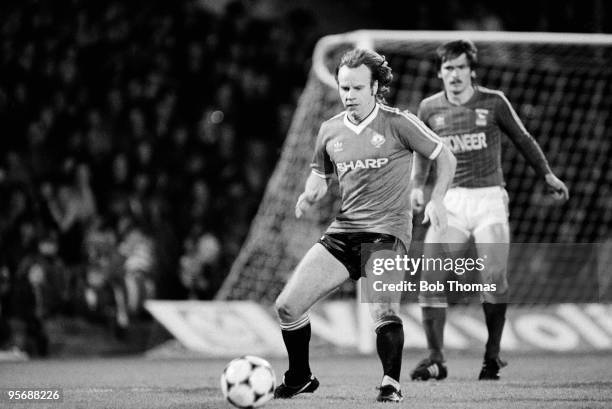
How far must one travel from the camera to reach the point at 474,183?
23.1 ft

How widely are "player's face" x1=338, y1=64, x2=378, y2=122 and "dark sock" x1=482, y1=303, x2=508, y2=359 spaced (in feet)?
6.79

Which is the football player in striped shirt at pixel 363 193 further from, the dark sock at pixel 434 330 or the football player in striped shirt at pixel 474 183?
the dark sock at pixel 434 330

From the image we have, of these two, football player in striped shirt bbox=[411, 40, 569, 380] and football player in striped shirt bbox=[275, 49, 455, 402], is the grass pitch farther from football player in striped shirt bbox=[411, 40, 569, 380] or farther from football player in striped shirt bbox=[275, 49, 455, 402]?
football player in striped shirt bbox=[275, 49, 455, 402]

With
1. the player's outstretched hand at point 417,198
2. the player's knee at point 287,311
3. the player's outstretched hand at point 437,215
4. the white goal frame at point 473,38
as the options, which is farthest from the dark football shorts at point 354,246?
the white goal frame at point 473,38

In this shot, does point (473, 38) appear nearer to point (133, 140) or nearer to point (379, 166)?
point (379, 166)

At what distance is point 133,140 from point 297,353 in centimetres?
786

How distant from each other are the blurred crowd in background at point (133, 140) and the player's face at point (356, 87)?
5.69 meters

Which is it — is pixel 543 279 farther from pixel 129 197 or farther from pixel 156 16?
pixel 156 16

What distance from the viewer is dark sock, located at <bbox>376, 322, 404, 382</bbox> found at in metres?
5.43

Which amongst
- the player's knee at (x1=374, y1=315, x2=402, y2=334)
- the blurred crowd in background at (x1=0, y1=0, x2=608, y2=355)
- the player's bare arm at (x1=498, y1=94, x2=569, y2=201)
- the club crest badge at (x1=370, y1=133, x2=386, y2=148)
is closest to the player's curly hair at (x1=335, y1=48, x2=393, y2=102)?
the club crest badge at (x1=370, y1=133, x2=386, y2=148)

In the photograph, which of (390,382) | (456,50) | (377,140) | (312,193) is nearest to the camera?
(390,382)

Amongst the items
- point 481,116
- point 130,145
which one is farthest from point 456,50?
point 130,145

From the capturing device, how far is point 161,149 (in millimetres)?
13094

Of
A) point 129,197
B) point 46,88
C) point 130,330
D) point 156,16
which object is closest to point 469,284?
point 130,330
